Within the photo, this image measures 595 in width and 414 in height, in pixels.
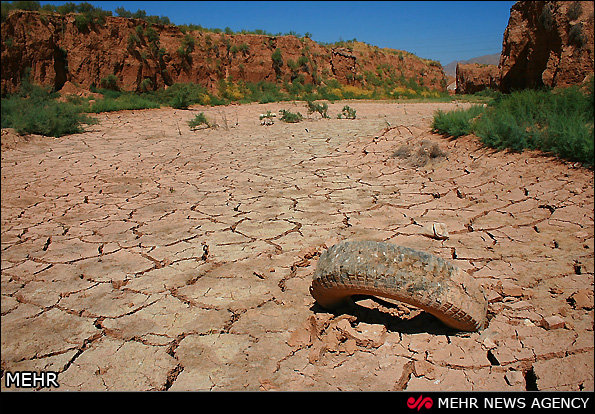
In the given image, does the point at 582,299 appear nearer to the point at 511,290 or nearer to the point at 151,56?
the point at 511,290

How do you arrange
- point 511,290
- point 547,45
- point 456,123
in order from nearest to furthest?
point 511,290
point 547,45
point 456,123

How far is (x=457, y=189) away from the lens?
4062mm

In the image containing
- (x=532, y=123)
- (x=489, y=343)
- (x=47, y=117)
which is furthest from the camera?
(x=47, y=117)

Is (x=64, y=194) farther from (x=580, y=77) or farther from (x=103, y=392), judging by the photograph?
(x=580, y=77)

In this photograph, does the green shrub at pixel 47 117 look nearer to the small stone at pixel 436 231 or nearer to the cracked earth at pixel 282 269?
the cracked earth at pixel 282 269

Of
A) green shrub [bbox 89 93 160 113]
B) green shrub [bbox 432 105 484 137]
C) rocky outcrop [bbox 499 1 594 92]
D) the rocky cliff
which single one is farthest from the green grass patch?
green shrub [bbox 89 93 160 113]

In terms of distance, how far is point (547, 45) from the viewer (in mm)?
5047

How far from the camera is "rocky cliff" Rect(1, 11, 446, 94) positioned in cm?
1198

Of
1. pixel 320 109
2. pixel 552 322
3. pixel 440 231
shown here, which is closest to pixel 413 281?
pixel 552 322
